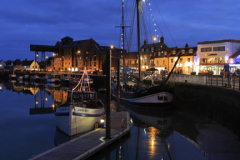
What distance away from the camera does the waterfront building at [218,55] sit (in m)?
51.5

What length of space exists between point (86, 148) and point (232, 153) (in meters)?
8.73

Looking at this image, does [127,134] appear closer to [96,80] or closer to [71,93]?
[71,93]

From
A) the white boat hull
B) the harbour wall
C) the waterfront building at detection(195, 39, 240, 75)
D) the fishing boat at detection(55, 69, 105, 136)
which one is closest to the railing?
the harbour wall

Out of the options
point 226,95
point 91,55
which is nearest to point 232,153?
point 226,95

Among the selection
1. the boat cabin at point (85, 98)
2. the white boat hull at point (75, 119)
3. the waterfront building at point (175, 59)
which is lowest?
the white boat hull at point (75, 119)

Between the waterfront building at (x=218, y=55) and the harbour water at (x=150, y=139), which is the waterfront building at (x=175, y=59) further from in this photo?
the harbour water at (x=150, y=139)

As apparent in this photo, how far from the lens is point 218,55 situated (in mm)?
53781

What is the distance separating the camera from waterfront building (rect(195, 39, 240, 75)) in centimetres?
5148

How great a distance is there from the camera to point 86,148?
42.6ft

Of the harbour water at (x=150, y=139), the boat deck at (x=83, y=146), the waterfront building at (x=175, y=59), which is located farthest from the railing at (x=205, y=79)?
the waterfront building at (x=175, y=59)

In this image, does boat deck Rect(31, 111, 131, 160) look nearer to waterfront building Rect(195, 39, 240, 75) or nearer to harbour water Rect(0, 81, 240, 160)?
harbour water Rect(0, 81, 240, 160)

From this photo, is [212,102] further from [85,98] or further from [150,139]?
[85,98]

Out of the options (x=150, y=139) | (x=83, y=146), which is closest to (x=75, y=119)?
(x=83, y=146)

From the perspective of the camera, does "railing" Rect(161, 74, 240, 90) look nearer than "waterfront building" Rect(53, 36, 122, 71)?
Yes
